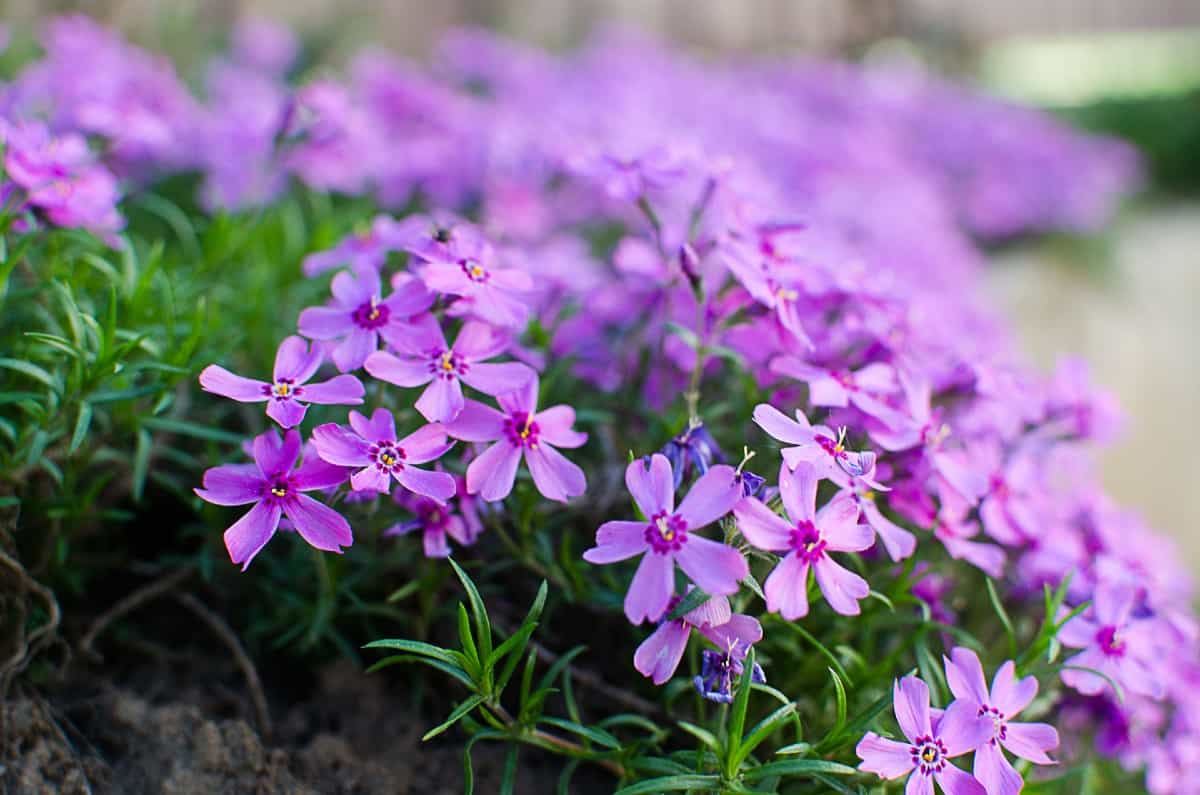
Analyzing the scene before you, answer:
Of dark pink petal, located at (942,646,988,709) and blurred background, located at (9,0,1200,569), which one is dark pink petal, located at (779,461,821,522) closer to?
dark pink petal, located at (942,646,988,709)

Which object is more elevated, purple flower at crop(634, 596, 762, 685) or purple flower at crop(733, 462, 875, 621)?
purple flower at crop(733, 462, 875, 621)

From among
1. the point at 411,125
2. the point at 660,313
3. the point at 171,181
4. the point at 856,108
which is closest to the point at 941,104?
the point at 856,108

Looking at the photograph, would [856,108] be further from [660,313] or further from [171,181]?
[660,313]

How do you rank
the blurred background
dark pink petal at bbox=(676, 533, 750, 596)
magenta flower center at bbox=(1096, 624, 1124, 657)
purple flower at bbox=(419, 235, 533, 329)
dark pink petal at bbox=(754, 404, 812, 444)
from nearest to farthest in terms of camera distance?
dark pink petal at bbox=(676, 533, 750, 596) → dark pink petal at bbox=(754, 404, 812, 444) → purple flower at bbox=(419, 235, 533, 329) → magenta flower center at bbox=(1096, 624, 1124, 657) → the blurred background

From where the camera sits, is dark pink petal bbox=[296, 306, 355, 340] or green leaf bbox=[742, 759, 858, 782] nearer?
green leaf bbox=[742, 759, 858, 782]

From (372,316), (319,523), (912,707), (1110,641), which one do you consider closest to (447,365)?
(372,316)

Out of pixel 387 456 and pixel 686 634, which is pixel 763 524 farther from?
pixel 387 456

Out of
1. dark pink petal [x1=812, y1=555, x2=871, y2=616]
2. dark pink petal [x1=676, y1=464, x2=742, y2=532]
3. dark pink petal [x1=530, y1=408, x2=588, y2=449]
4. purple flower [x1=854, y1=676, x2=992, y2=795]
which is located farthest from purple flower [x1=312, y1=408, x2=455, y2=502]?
purple flower [x1=854, y1=676, x2=992, y2=795]
